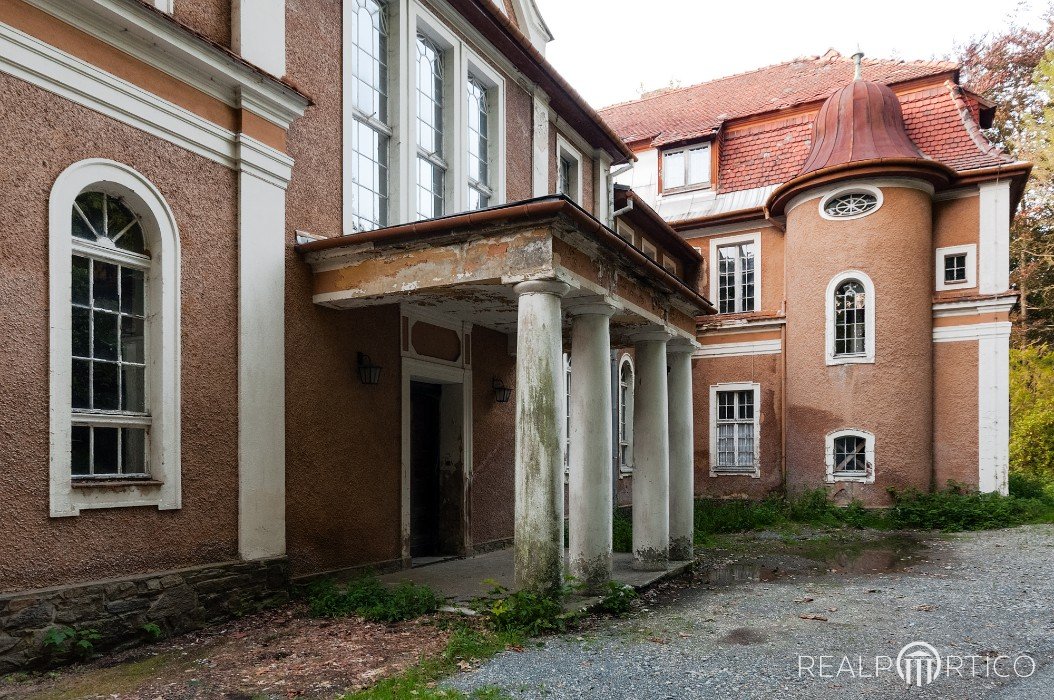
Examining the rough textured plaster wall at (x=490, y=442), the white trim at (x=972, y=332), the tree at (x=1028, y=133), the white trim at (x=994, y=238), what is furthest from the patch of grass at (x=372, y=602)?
the tree at (x=1028, y=133)

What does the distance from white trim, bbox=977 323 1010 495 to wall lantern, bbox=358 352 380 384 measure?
43.3ft

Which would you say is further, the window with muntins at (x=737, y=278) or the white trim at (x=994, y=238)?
the window with muntins at (x=737, y=278)

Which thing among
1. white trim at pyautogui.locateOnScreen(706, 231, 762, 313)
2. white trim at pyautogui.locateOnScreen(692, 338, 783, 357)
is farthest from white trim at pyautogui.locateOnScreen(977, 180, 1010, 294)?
white trim at pyautogui.locateOnScreen(706, 231, 762, 313)

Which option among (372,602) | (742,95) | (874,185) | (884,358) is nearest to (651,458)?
(372,602)

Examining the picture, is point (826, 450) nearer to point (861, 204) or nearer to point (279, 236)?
point (861, 204)

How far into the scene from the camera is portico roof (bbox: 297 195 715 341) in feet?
22.0

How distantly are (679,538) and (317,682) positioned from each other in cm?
618

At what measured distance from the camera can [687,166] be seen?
2027 centimetres

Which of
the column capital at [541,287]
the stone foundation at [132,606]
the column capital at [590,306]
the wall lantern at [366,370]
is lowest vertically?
the stone foundation at [132,606]

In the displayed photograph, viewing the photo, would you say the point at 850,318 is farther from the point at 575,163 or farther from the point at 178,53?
the point at 178,53

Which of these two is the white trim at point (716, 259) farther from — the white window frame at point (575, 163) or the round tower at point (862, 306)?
the white window frame at point (575, 163)

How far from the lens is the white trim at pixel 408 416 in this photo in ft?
29.5

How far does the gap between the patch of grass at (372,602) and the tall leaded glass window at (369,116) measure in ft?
12.5

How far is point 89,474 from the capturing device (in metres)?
5.82
